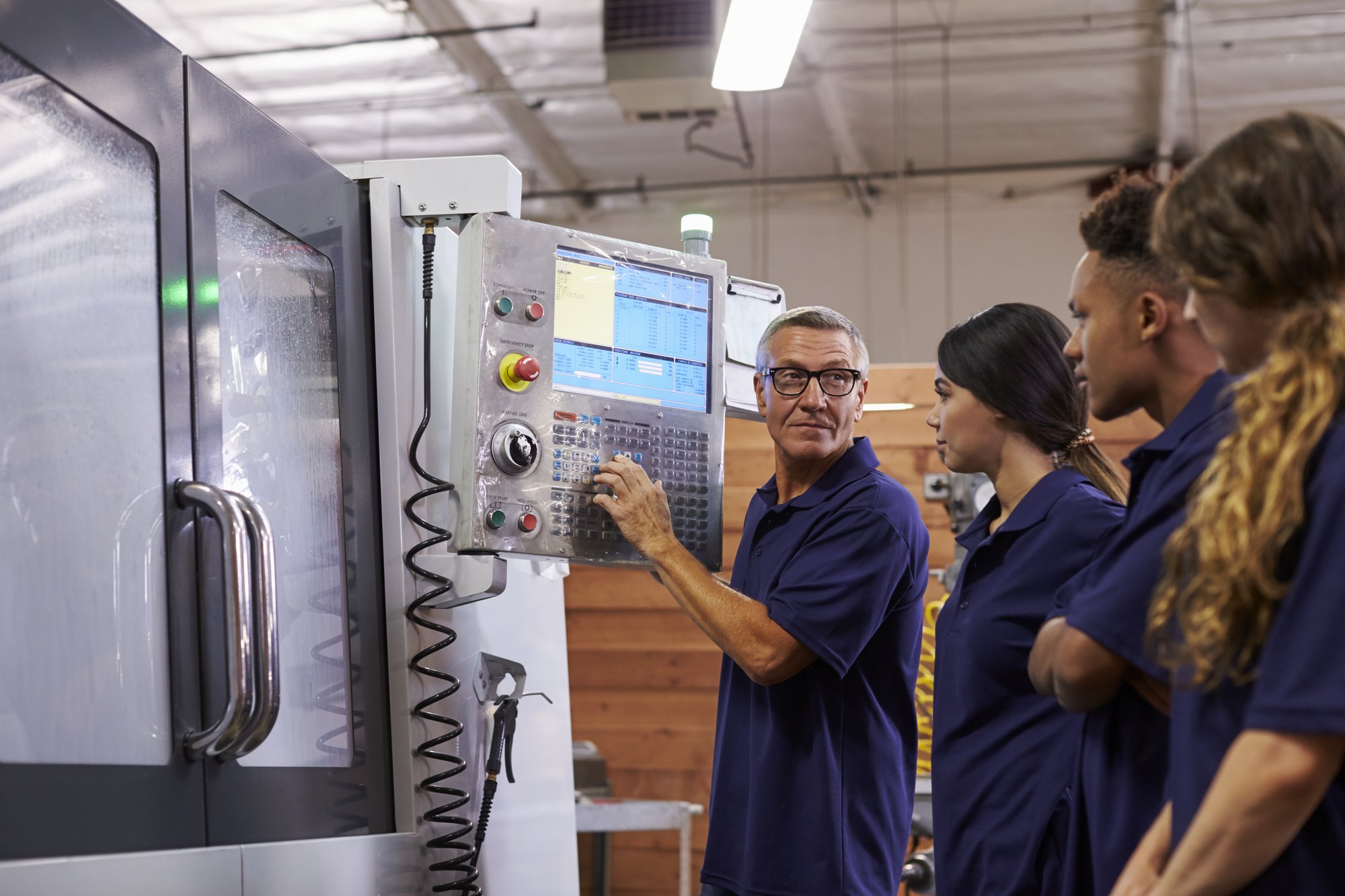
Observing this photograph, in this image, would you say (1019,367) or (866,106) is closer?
(1019,367)

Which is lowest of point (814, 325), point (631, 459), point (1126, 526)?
point (1126, 526)

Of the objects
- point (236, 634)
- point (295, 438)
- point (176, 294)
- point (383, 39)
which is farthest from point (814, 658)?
point (383, 39)

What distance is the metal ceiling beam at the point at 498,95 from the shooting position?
5.71 metres

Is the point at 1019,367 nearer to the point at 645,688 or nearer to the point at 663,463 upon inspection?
the point at 663,463

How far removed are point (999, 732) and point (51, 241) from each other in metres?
1.24

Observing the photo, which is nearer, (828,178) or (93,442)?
(93,442)

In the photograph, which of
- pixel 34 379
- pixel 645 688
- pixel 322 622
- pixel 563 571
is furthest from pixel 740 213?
pixel 34 379

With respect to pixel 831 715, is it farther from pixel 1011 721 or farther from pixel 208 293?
pixel 208 293

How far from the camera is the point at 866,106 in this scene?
6.66 metres

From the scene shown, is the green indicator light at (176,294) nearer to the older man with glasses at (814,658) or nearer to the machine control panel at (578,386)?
the machine control panel at (578,386)

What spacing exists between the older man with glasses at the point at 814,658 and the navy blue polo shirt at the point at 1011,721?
282 millimetres

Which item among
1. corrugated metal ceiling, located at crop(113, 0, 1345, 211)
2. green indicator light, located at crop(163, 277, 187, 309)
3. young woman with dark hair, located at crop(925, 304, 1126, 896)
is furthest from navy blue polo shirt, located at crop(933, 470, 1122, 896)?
corrugated metal ceiling, located at crop(113, 0, 1345, 211)

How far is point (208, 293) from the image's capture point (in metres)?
1.49

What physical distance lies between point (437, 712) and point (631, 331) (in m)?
0.69
